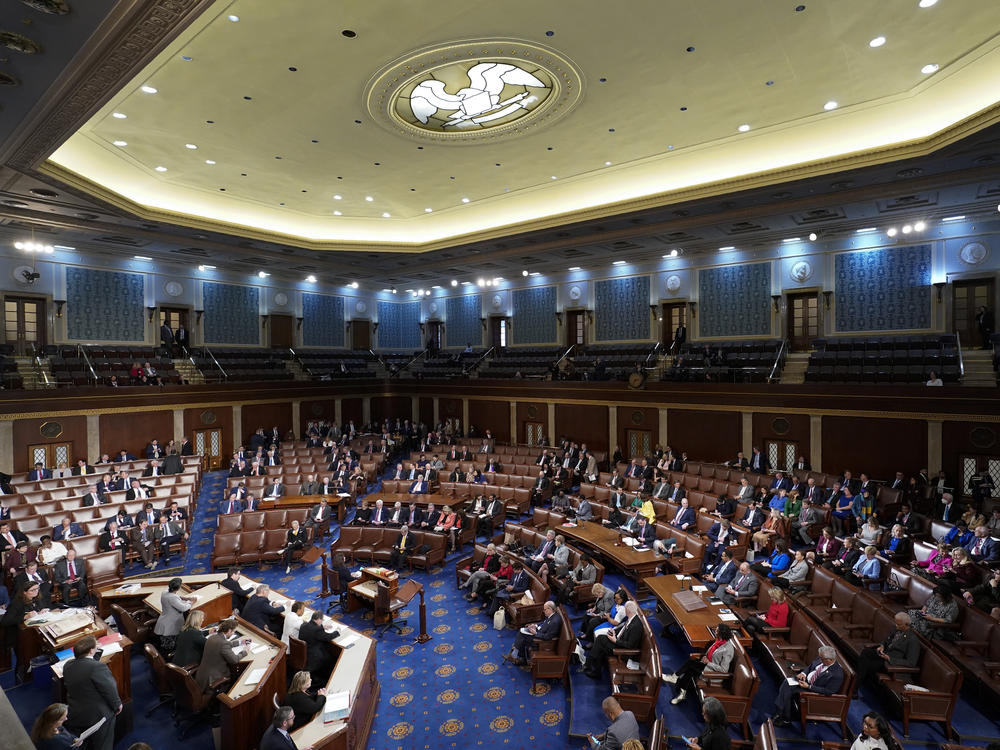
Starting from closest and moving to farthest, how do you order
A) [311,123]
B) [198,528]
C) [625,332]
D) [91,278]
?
[311,123] < [198,528] < [91,278] < [625,332]

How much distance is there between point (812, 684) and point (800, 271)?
1572 centimetres

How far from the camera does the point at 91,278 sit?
777 inches

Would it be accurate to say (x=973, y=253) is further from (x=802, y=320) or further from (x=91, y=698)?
(x=91, y=698)

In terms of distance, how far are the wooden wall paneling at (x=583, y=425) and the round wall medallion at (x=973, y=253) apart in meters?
11.1

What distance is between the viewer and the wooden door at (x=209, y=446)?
20.0 m

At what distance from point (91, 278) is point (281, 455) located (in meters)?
9.64

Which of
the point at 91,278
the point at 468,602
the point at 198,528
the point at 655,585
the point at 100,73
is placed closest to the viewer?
Answer: the point at 100,73

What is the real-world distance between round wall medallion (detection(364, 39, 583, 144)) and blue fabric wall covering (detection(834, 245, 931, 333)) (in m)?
11.5

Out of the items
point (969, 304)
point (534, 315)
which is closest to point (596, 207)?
point (534, 315)

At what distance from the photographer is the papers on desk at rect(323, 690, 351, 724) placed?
204 inches

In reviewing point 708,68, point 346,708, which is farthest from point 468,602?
point 708,68

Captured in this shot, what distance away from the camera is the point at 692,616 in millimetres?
7254

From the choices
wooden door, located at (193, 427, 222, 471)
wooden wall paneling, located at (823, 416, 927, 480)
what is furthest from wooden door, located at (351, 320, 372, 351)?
wooden wall paneling, located at (823, 416, 927, 480)

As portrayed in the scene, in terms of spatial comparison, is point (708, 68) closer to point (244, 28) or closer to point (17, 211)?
point (244, 28)
